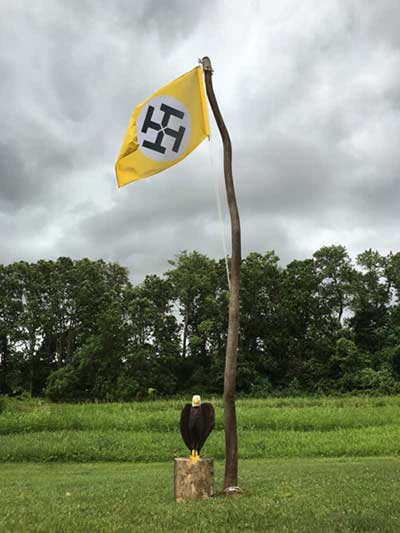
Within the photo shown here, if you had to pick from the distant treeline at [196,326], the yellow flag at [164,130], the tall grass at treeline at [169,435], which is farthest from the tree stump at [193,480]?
the distant treeline at [196,326]

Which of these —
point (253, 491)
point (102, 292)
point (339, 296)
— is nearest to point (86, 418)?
point (253, 491)

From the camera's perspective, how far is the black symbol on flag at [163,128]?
927 cm

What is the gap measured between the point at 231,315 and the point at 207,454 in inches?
410

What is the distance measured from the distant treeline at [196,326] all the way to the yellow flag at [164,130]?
40.3 meters

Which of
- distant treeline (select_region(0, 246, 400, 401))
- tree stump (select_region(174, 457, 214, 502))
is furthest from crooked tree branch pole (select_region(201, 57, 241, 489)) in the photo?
distant treeline (select_region(0, 246, 400, 401))

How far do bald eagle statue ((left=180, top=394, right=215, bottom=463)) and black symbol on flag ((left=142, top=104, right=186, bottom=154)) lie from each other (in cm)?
408

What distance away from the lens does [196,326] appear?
185 feet

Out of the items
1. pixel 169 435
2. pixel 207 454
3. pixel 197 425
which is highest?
pixel 197 425

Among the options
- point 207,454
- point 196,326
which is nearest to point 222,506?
point 207,454

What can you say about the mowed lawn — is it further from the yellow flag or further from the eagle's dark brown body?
the yellow flag

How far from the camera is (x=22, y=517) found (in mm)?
7031

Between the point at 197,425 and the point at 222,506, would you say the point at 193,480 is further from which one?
the point at 222,506

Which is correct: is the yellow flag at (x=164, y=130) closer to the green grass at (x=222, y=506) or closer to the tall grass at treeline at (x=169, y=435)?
the green grass at (x=222, y=506)

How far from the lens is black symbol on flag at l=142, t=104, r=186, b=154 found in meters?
9.27
